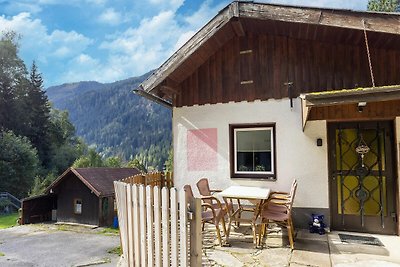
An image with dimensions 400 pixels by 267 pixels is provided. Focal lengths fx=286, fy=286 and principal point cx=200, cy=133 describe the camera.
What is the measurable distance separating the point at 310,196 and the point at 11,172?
3036 cm

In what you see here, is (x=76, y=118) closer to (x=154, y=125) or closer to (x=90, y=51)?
(x=154, y=125)

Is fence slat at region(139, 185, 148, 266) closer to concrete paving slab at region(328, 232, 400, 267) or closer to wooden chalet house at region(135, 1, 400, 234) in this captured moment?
concrete paving slab at region(328, 232, 400, 267)

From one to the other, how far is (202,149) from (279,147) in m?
1.85

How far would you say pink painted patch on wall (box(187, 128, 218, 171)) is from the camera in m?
6.95

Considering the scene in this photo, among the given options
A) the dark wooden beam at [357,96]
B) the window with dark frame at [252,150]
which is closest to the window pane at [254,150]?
the window with dark frame at [252,150]

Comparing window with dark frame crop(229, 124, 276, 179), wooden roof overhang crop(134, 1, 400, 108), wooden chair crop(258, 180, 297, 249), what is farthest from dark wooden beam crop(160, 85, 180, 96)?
wooden chair crop(258, 180, 297, 249)

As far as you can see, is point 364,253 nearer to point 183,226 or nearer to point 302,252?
point 302,252

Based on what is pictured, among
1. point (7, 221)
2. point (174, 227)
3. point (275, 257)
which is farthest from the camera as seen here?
point (7, 221)

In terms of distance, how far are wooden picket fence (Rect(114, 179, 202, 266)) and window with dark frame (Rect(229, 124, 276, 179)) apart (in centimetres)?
328

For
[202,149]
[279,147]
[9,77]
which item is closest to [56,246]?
[202,149]

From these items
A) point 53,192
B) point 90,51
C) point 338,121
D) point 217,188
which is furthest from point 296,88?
point 90,51

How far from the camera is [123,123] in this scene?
80750 mm

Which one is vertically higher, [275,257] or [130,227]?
[130,227]

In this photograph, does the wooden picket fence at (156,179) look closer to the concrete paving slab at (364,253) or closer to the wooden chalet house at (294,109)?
the wooden chalet house at (294,109)
